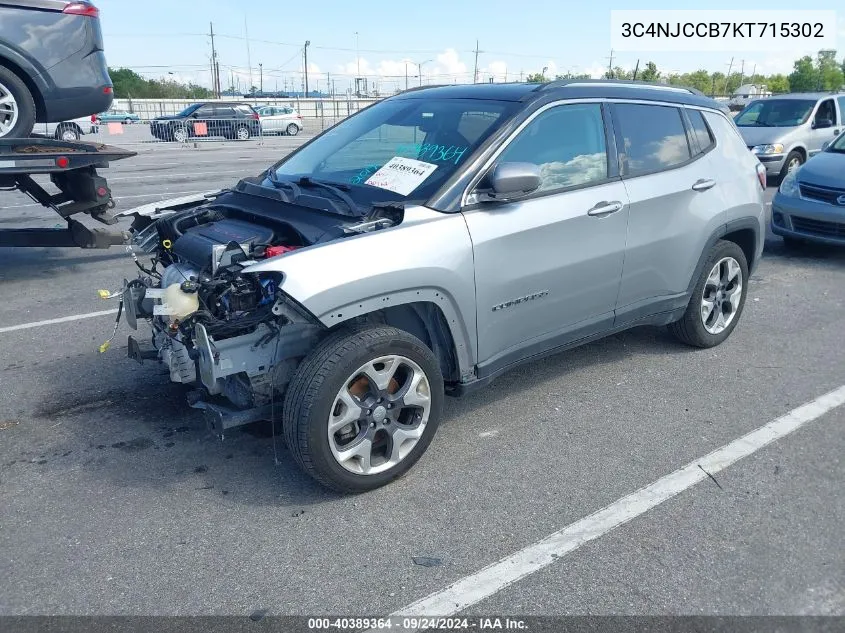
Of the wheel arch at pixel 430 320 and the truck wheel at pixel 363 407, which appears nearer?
the truck wheel at pixel 363 407

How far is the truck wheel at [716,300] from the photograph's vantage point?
203 inches

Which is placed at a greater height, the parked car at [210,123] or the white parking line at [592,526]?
the parked car at [210,123]

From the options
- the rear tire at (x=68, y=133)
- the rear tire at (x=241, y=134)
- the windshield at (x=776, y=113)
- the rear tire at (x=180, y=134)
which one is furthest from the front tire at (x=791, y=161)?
the rear tire at (x=241, y=134)

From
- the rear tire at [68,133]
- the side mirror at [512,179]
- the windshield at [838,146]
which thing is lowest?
the windshield at [838,146]

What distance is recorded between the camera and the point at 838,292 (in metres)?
7.13

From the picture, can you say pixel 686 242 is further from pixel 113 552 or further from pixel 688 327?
pixel 113 552

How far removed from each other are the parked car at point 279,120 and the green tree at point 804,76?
3949cm

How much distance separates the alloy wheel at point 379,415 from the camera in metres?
3.40

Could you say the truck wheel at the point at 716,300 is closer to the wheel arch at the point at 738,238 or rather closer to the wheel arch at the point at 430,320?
the wheel arch at the point at 738,238

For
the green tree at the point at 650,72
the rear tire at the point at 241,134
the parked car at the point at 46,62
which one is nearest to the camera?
the parked car at the point at 46,62

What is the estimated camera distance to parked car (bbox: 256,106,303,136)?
33531mm

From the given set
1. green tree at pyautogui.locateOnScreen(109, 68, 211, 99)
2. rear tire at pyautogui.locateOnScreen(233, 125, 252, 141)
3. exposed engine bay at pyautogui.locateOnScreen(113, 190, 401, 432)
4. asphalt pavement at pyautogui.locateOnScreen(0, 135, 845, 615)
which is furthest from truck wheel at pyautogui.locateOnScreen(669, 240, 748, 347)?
green tree at pyautogui.locateOnScreen(109, 68, 211, 99)

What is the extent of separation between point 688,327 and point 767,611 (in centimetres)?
275

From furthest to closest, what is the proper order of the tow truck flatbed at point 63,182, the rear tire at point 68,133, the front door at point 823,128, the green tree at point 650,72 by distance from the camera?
the green tree at point 650,72 → the front door at point 823,128 → the rear tire at point 68,133 → the tow truck flatbed at point 63,182
